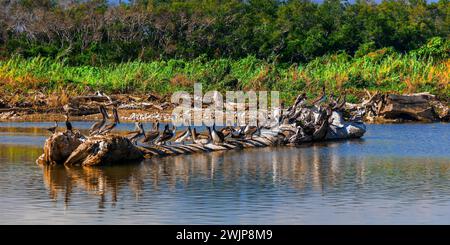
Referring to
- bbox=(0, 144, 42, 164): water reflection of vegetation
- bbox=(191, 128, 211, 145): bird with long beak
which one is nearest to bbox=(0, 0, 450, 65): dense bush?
bbox=(0, 144, 42, 164): water reflection of vegetation

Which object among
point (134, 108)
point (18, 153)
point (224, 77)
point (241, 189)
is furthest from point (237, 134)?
point (224, 77)

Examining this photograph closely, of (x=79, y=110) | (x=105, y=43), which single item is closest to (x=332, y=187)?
(x=79, y=110)

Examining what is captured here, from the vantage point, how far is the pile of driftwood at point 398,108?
37.2 m

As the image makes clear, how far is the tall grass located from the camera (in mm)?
43000

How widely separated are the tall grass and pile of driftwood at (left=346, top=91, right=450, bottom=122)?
5343mm

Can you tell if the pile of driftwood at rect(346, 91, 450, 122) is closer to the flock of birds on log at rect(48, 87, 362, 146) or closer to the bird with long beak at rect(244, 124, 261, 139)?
the flock of birds on log at rect(48, 87, 362, 146)

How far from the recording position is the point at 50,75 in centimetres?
4462

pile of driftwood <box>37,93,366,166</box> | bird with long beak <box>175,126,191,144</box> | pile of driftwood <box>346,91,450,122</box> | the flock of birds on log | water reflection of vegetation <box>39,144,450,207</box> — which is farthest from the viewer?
pile of driftwood <box>346,91,450,122</box>

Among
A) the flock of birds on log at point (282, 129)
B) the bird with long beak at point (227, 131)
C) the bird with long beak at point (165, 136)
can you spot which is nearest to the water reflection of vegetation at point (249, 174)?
the bird with long beak at point (165, 136)

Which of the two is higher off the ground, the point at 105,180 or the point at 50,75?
the point at 50,75

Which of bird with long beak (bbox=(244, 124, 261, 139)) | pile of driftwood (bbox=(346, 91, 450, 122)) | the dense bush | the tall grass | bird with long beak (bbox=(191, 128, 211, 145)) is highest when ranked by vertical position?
the dense bush

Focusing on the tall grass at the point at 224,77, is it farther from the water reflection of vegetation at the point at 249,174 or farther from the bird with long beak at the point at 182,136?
the water reflection of vegetation at the point at 249,174
